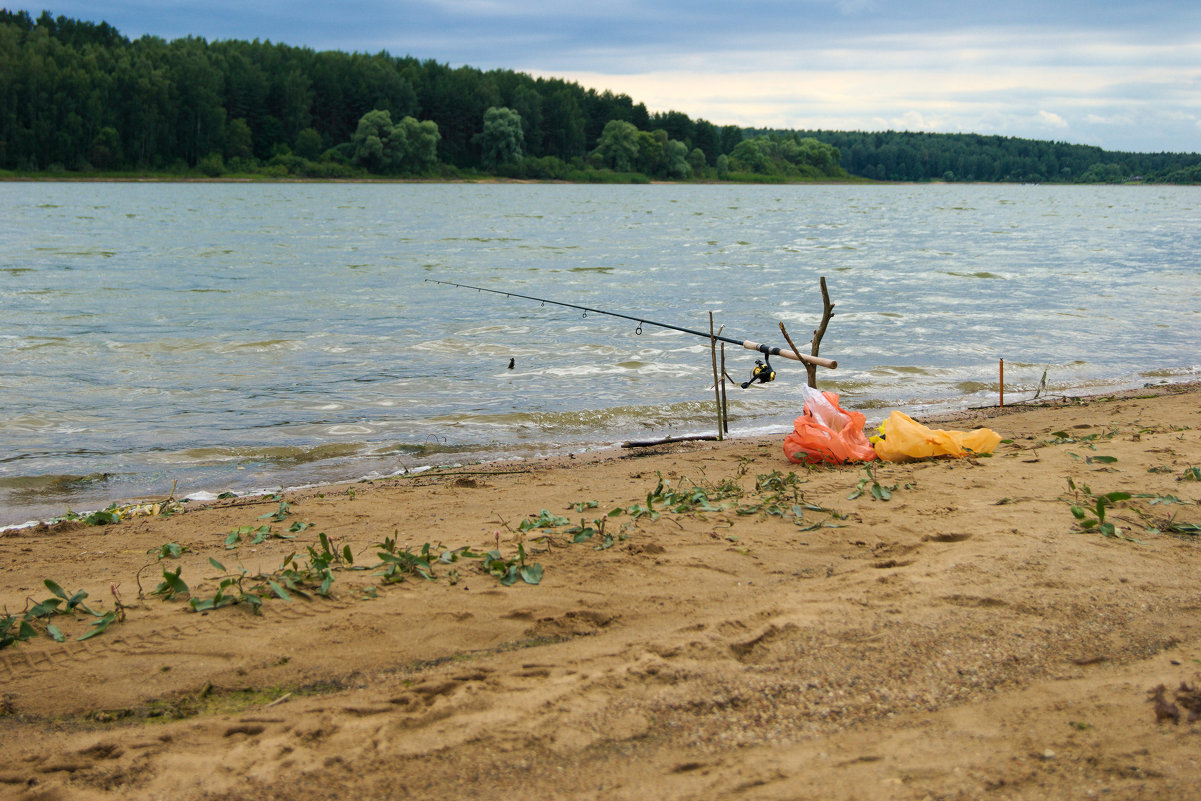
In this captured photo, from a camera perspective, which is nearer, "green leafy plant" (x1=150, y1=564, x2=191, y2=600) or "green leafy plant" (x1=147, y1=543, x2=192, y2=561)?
"green leafy plant" (x1=150, y1=564, x2=191, y2=600)

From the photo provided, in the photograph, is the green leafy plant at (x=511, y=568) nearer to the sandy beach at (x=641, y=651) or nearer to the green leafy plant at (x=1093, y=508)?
the sandy beach at (x=641, y=651)

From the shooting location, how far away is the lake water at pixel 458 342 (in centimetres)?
874

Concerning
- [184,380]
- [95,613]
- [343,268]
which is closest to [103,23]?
[343,268]

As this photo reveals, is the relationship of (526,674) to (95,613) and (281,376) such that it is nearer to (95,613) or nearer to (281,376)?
(95,613)

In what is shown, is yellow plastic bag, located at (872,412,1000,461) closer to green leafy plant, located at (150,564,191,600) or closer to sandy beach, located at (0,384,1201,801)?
sandy beach, located at (0,384,1201,801)

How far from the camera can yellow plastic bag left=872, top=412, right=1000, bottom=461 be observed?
6668 millimetres

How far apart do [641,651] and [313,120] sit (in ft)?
369

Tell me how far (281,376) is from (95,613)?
806 cm

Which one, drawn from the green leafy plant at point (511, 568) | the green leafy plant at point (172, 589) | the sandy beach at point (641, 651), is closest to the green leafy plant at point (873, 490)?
the sandy beach at point (641, 651)

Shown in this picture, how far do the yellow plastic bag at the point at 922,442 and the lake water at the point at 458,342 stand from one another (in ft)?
8.12

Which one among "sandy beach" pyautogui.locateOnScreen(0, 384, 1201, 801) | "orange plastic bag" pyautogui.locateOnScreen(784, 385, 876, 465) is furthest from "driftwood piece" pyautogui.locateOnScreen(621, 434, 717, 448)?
"sandy beach" pyautogui.locateOnScreen(0, 384, 1201, 801)

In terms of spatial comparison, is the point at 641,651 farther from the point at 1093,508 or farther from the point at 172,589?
the point at 1093,508

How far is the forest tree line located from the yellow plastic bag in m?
94.1

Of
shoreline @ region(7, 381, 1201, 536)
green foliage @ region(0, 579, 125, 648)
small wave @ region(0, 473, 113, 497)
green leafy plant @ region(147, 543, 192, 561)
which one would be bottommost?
shoreline @ region(7, 381, 1201, 536)
